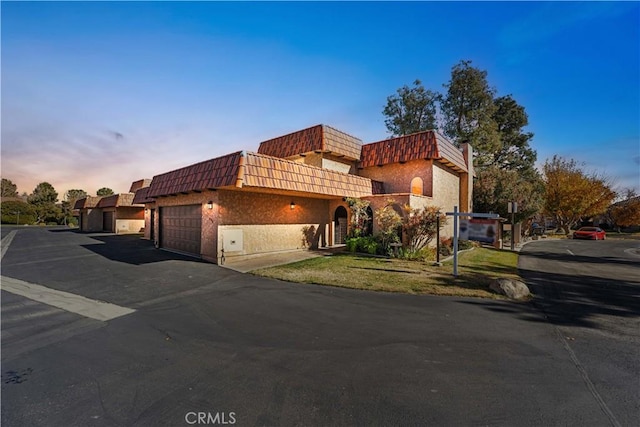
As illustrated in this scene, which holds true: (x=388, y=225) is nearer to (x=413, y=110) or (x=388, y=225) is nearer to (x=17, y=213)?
(x=413, y=110)

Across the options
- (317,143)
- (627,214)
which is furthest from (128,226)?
(627,214)

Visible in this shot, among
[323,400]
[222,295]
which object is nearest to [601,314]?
[323,400]

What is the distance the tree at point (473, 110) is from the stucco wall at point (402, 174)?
1426cm

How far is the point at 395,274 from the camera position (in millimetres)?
9352

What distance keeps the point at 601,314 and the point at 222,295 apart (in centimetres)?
866

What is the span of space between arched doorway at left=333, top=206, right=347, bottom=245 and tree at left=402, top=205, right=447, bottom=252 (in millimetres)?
4477

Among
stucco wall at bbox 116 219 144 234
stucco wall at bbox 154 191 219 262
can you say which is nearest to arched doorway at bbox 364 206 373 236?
Result: stucco wall at bbox 154 191 219 262

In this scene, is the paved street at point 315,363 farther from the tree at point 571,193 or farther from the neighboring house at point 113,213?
the tree at point 571,193

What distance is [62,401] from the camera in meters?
2.92

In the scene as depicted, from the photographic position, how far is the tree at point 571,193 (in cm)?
3225

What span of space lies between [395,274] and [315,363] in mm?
6274

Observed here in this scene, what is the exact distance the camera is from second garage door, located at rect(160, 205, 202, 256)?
13508 millimetres

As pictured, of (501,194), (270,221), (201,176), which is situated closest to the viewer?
(201,176)

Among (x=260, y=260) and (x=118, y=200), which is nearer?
(x=260, y=260)
